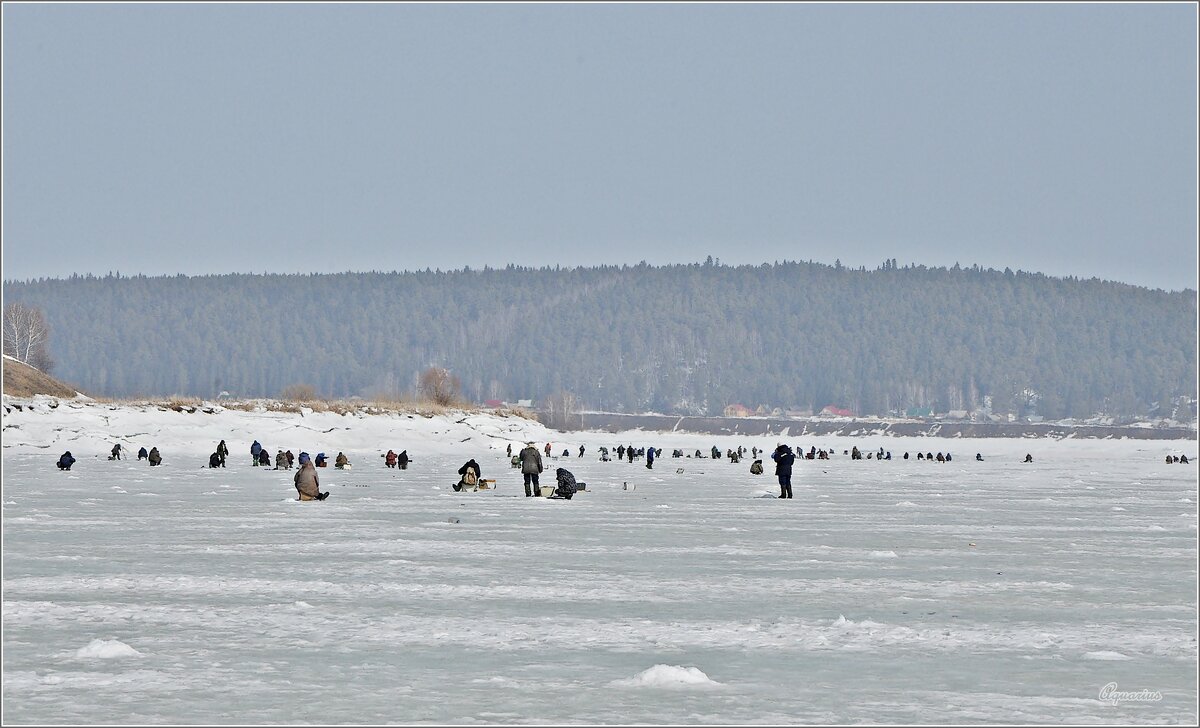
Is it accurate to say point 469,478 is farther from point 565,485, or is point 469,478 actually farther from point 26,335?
point 26,335

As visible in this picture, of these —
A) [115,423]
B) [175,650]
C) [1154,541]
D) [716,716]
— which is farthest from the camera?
[115,423]

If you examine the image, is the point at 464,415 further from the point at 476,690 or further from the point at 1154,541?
the point at 476,690

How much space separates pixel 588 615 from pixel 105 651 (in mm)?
4165

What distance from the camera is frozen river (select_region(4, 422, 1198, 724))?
372 inches

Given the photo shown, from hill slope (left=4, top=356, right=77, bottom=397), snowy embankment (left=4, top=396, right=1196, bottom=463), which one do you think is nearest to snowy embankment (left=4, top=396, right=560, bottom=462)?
snowy embankment (left=4, top=396, right=1196, bottom=463)

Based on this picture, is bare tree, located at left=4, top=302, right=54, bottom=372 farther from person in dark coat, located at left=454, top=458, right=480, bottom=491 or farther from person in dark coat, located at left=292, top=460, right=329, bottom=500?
person in dark coat, located at left=292, top=460, right=329, bottom=500

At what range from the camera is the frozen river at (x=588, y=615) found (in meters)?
9.45

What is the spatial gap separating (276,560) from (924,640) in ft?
27.9

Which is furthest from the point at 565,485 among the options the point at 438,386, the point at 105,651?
the point at 438,386

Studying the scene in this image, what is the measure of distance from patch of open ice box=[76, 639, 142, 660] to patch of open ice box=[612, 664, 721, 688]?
141 inches

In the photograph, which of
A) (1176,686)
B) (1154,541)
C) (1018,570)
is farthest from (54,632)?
(1154,541)

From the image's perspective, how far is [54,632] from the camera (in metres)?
11.9

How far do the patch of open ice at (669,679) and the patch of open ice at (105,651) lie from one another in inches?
141

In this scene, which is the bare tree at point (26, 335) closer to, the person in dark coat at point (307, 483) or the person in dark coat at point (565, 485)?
the person in dark coat at point (565, 485)
